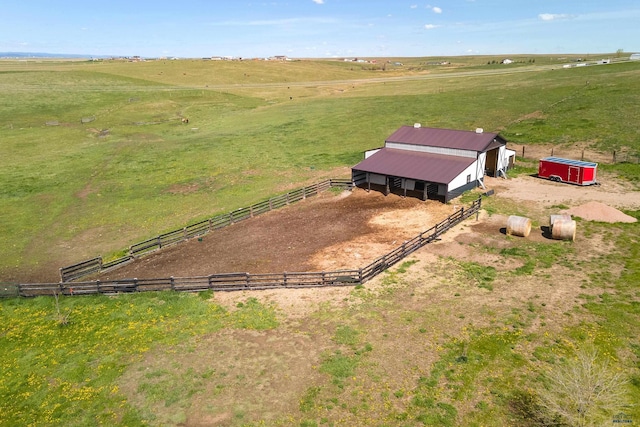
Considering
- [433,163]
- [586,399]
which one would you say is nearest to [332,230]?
[433,163]

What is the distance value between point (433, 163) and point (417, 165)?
5.32 ft

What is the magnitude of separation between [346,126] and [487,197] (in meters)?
37.4

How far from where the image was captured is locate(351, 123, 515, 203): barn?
39438mm

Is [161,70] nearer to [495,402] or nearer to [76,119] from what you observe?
[76,119]

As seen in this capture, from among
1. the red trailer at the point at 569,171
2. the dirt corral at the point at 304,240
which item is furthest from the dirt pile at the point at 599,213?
the dirt corral at the point at 304,240

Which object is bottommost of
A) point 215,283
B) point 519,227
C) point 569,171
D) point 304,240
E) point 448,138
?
point 215,283

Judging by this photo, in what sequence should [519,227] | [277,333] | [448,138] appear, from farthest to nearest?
[448,138]
[519,227]
[277,333]

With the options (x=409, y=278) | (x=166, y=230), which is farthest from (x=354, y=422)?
(x=166, y=230)

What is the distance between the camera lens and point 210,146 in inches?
2559

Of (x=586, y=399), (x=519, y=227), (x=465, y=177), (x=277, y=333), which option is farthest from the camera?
(x=465, y=177)

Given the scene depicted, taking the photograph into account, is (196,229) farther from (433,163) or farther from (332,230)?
(433,163)

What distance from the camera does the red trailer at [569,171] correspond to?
4122 cm

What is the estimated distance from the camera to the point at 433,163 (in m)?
41.4

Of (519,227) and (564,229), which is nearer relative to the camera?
(564,229)
